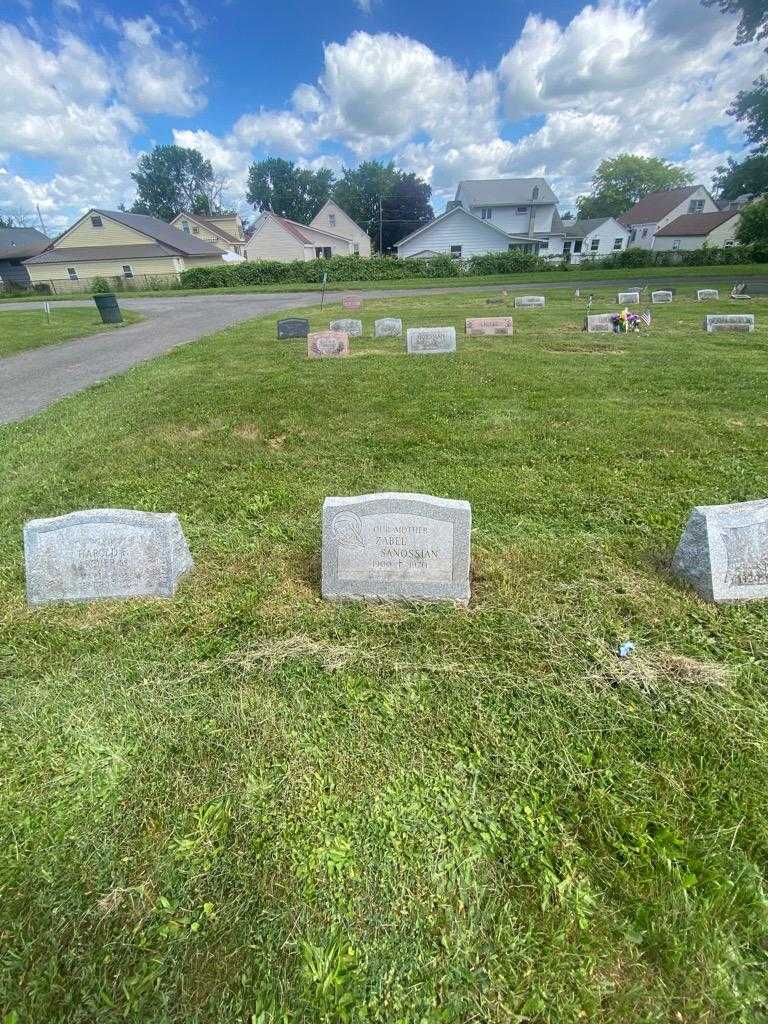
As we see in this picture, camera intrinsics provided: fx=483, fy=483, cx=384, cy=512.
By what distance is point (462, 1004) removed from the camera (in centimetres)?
152

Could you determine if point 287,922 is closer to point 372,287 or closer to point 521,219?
point 372,287

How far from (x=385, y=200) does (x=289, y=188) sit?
22.3 meters

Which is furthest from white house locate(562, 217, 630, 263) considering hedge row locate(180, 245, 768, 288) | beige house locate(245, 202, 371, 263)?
beige house locate(245, 202, 371, 263)

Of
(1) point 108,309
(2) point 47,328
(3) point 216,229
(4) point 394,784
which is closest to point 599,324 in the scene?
(4) point 394,784

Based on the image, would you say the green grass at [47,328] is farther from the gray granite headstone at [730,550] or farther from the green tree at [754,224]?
the green tree at [754,224]

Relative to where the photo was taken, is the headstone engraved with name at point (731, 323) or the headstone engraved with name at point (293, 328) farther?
the headstone engraved with name at point (293, 328)

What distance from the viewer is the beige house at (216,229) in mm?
57062

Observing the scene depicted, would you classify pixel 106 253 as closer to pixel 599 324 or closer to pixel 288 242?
pixel 288 242

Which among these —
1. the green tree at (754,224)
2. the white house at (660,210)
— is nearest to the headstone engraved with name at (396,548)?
the green tree at (754,224)


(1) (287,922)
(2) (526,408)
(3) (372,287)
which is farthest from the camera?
(3) (372,287)

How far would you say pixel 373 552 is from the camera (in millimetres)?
3156

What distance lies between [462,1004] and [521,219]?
55.1 meters

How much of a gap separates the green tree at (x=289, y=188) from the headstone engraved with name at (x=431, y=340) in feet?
298

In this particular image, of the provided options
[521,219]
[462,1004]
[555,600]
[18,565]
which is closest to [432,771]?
[462,1004]
